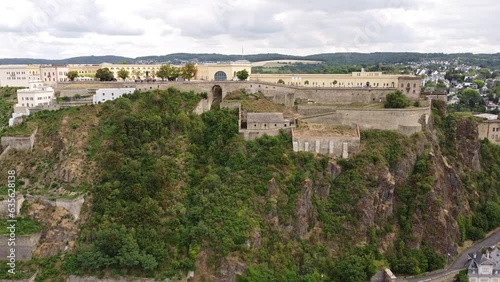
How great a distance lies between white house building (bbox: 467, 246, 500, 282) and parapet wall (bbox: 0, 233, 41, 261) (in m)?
48.7

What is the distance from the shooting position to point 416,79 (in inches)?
2793

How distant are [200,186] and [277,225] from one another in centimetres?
1014

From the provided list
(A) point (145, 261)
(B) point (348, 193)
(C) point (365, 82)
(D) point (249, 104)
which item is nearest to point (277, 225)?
(B) point (348, 193)

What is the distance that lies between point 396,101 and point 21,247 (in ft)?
165

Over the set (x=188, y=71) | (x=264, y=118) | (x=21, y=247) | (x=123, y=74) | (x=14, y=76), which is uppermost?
(x=188, y=71)

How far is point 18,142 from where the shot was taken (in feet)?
186

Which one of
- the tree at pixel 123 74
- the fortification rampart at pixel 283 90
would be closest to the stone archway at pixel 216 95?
the fortification rampart at pixel 283 90

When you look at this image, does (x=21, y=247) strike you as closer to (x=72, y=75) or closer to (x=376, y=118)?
(x=72, y=75)

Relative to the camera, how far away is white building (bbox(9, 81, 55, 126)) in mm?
63406

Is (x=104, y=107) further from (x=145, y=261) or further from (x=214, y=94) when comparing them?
(x=145, y=261)

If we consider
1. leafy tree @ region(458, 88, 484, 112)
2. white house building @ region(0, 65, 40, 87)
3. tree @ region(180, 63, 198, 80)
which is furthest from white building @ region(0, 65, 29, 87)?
leafy tree @ region(458, 88, 484, 112)

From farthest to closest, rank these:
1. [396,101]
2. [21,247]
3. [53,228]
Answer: [396,101]
[53,228]
[21,247]

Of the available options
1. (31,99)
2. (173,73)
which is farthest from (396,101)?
(31,99)

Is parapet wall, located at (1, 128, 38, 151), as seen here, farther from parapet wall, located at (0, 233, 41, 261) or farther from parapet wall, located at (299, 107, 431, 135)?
parapet wall, located at (299, 107, 431, 135)
